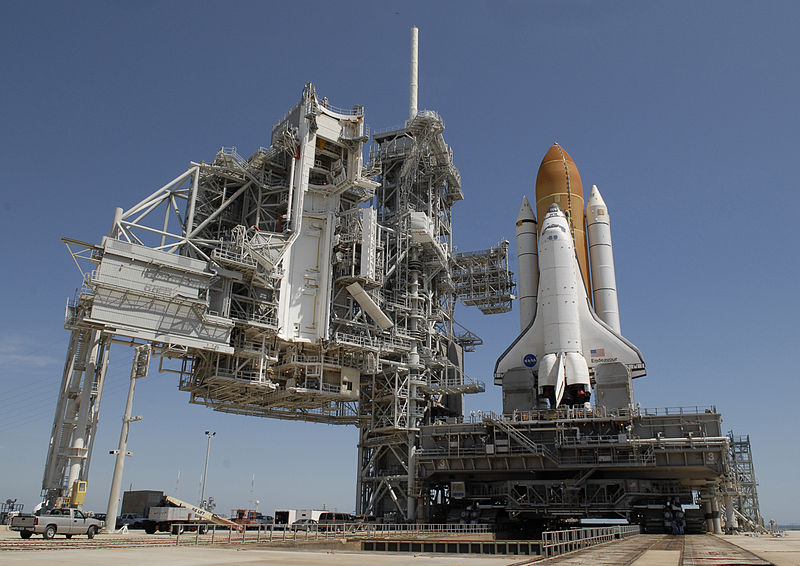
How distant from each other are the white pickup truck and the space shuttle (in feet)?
95.3

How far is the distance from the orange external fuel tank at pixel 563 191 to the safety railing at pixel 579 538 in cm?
2426

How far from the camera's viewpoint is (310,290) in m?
46.2

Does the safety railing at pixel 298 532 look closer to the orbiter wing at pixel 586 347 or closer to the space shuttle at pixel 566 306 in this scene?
the space shuttle at pixel 566 306

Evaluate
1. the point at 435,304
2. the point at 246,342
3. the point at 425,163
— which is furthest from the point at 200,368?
the point at 425,163

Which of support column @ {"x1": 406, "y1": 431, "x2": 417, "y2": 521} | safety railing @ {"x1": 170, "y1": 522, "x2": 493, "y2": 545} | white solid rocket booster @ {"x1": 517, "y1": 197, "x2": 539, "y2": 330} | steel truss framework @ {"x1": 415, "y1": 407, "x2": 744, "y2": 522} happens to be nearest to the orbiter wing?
white solid rocket booster @ {"x1": 517, "y1": 197, "x2": 539, "y2": 330}

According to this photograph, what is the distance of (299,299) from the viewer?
45.7 m

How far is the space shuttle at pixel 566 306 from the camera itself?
44938 millimetres

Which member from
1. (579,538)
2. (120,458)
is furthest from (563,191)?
(120,458)

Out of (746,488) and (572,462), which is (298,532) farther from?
(746,488)

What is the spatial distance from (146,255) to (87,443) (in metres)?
11.5

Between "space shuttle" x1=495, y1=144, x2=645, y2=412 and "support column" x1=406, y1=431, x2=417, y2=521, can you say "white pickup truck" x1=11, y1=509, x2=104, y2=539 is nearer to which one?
"support column" x1=406, y1=431, x2=417, y2=521

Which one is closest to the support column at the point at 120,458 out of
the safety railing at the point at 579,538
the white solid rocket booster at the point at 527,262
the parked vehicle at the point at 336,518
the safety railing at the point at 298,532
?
the safety railing at the point at 298,532

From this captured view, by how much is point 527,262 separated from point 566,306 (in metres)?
8.00

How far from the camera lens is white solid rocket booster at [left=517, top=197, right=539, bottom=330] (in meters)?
51.5
